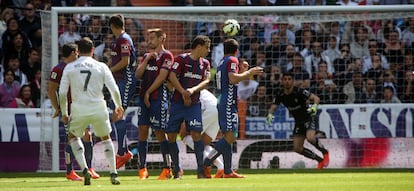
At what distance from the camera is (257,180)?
1545 cm

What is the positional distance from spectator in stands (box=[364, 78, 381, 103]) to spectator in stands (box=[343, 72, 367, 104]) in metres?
0.09

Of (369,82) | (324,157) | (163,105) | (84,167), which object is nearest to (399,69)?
(369,82)

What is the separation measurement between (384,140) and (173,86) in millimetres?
6163

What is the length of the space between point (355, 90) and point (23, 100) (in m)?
6.71

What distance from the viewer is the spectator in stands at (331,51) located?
21922 mm

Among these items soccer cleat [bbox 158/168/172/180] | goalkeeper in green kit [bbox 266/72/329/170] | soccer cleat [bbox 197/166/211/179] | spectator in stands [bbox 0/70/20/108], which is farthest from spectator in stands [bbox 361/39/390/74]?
spectator in stands [bbox 0/70/20/108]

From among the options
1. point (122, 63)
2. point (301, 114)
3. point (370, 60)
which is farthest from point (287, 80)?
point (122, 63)

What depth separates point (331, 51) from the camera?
866 inches

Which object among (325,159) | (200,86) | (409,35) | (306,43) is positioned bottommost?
(325,159)

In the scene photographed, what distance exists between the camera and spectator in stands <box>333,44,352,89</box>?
71.4 ft

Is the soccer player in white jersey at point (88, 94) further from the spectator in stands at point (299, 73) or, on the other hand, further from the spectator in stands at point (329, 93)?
the spectator in stands at point (329, 93)

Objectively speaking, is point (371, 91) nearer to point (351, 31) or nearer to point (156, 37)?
point (351, 31)

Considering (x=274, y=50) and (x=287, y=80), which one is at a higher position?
(x=274, y=50)

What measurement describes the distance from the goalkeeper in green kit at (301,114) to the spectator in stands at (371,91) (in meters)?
1.15
